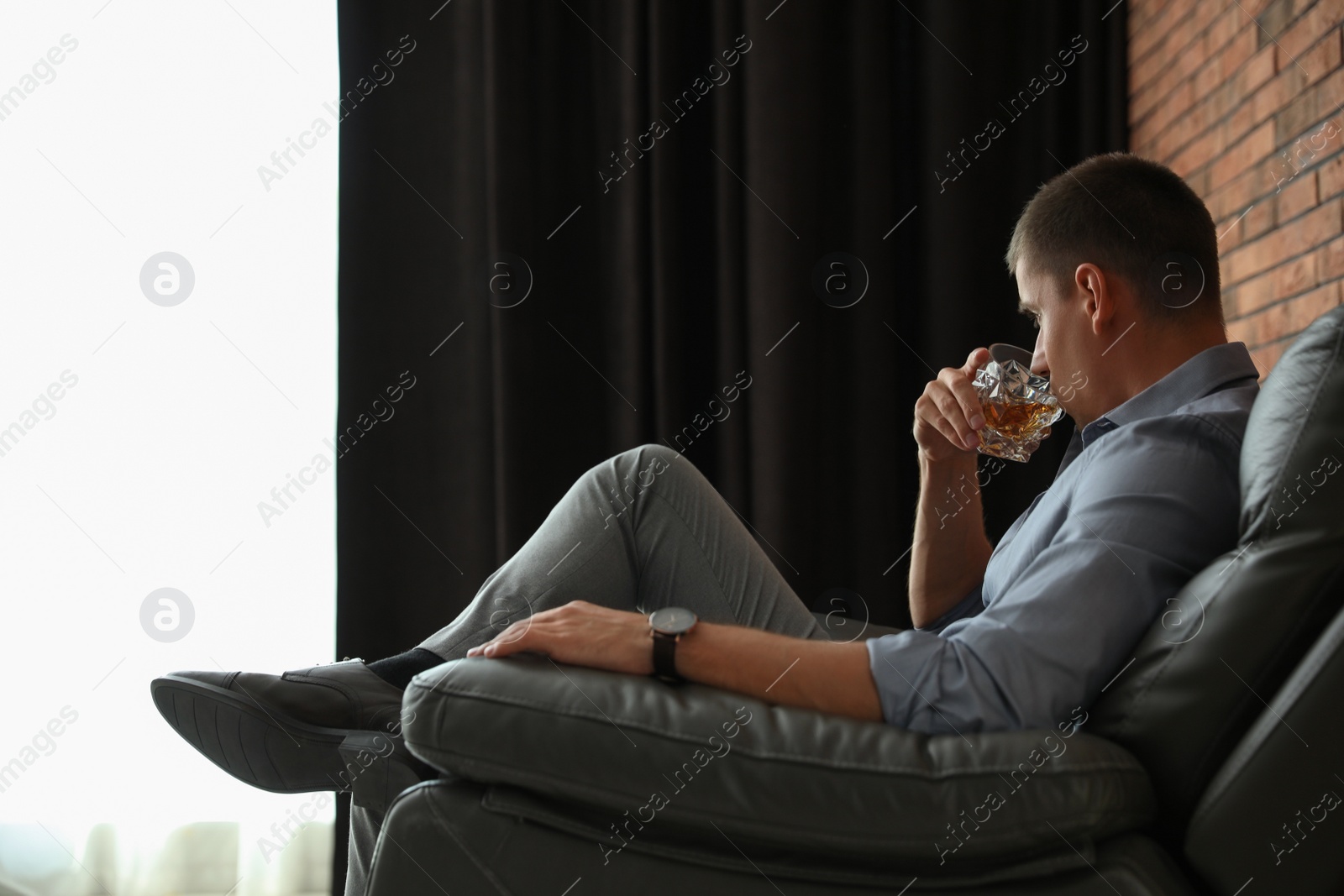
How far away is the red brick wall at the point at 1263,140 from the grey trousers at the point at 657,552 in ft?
3.34

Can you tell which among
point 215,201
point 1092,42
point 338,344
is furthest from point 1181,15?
point 215,201

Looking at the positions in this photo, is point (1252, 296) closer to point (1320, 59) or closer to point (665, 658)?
point (1320, 59)

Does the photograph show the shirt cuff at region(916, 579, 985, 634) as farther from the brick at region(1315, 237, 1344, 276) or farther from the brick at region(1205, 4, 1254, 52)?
the brick at region(1205, 4, 1254, 52)

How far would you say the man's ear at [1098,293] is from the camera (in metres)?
1.22

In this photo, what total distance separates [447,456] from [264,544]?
1.59 feet

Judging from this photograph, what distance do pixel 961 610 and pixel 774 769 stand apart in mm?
939

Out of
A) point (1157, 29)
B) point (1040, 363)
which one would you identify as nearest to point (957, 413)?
point (1040, 363)

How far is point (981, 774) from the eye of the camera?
787 mm

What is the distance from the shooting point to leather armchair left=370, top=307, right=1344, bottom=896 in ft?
2.51

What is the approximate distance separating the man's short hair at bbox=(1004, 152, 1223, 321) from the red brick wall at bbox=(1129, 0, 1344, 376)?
489 millimetres

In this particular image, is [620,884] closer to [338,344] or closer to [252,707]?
[252,707]

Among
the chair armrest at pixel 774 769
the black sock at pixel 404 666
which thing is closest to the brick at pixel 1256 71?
the chair armrest at pixel 774 769

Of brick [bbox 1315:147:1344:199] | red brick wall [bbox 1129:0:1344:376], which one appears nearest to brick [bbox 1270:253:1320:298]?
red brick wall [bbox 1129:0:1344:376]

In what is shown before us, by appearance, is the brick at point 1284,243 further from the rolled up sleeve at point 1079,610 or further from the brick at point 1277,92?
the rolled up sleeve at point 1079,610
